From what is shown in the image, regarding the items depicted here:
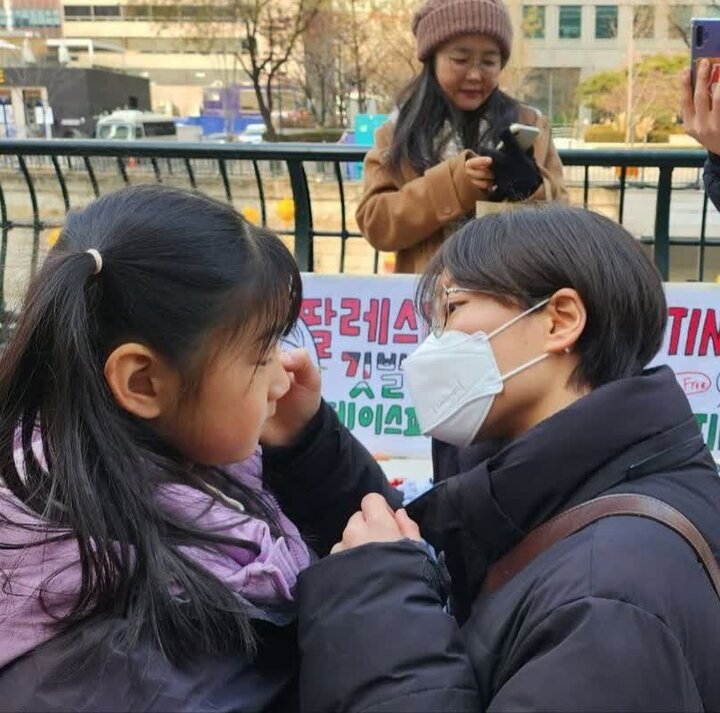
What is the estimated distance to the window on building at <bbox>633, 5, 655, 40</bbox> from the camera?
3475cm

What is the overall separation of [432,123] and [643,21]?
36.1 m

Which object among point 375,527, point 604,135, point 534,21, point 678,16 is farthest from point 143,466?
point 534,21

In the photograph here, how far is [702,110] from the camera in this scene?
257 centimetres

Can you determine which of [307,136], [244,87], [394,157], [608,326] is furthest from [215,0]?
[608,326]

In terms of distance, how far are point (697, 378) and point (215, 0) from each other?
32.8 metres

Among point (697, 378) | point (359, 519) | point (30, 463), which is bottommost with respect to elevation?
point (697, 378)

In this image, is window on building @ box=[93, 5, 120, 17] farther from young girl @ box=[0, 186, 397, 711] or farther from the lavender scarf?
the lavender scarf

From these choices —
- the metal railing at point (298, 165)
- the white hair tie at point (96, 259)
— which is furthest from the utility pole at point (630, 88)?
the white hair tie at point (96, 259)

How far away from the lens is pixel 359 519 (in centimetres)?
142

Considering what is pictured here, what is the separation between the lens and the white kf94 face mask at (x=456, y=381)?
5.33 ft

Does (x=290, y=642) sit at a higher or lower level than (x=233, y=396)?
lower

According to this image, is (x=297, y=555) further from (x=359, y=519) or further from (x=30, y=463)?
(x=30, y=463)

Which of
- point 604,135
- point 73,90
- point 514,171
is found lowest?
point 514,171

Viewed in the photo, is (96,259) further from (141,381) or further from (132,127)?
(132,127)
